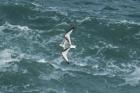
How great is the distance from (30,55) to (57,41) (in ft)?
12.7

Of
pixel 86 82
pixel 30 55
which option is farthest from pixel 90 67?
pixel 30 55

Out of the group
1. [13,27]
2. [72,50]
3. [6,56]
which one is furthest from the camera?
[13,27]

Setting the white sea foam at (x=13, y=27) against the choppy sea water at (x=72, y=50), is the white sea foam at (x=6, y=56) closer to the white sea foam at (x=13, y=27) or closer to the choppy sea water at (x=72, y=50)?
the choppy sea water at (x=72, y=50)

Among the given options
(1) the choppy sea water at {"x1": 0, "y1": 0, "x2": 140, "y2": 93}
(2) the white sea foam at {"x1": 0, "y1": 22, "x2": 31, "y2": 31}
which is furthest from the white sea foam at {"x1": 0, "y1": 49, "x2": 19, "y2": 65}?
(2) the white sea foam at {"x1": 0, "y1": 22, "x2": 31, "y2": 31}

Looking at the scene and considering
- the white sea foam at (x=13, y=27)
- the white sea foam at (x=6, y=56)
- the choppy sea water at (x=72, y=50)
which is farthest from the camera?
the white sea foam at (x=13, y=27)

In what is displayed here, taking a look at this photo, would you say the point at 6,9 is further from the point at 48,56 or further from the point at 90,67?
the point at 90,67

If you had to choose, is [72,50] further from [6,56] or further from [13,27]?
[13,27]

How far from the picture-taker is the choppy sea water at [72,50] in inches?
1898

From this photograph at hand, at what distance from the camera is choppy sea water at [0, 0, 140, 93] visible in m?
48.2

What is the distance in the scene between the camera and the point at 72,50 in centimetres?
5372

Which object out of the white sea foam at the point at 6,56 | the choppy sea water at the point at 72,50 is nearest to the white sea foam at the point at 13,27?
the choppy sea water at the point at 72,50

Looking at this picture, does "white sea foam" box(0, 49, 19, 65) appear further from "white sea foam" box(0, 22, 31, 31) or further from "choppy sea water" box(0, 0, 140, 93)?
"white sea foam" box(0, 22, 31, 31)

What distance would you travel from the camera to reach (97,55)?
52812 mm

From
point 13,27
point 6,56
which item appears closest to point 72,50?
point 6,56
